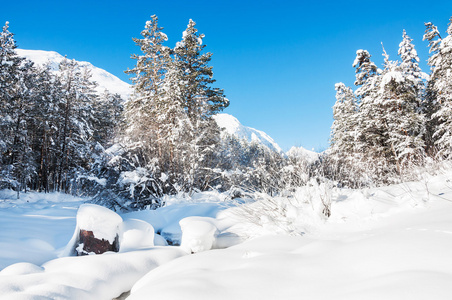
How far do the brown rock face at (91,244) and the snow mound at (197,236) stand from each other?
133cm

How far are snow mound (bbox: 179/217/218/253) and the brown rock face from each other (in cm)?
133

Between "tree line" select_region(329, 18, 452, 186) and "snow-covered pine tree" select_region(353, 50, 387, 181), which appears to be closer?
"tree line" select_region(329, 18, 452, 186)

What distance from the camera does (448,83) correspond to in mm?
12711

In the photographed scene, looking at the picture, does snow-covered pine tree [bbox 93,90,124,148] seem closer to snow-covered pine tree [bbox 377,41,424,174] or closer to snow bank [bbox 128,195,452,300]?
snow-covered pine tree [bbox 377,41,424,174]

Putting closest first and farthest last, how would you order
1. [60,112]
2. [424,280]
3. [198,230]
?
[424,280]
[198,230]
[60,112]

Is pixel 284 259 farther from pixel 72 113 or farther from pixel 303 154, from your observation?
pixel 72 113

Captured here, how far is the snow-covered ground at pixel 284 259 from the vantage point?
1644 mm

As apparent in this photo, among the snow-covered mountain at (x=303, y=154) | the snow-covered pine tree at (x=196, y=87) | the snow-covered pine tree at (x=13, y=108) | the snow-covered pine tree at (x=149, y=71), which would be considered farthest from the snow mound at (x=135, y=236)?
the snow-covered pine tree at (x=13, y=108)

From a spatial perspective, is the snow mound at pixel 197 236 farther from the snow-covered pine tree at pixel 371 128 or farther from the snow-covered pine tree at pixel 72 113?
the snow-covered pine tree at pixel 72 113

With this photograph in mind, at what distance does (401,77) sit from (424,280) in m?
15.1

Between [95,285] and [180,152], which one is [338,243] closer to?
[95,285]

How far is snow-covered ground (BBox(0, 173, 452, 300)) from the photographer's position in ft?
5.39

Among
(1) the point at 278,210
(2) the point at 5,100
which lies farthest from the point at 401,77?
(2) the point at 5,100

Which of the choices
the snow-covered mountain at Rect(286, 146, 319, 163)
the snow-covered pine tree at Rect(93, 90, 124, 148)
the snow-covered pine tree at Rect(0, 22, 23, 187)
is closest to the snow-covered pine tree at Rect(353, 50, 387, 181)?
the snow-covered mountain at Rect(286, 146, 319, 163)
